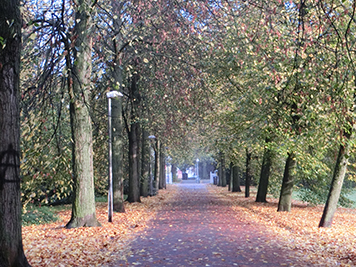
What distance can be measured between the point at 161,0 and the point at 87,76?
2.96 metres

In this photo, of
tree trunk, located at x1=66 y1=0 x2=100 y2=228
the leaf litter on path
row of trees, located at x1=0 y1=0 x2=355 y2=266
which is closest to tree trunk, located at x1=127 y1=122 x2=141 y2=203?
row of trees, located at x1=0 y1=0 x2=355 y2=266

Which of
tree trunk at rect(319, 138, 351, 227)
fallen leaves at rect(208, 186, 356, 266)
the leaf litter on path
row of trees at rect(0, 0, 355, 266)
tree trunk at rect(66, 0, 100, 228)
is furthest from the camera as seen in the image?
tree trunk at rect(319, 138, 351, 227)

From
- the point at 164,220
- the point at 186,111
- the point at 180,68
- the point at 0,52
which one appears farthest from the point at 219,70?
the point at 0,52

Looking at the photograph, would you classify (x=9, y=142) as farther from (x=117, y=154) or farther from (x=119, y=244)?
(x=117, y=154)

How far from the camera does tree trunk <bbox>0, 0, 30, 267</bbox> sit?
5.65 meters

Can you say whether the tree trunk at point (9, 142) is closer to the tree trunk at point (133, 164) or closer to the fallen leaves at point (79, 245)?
the fallen leaves at point (79, 245)

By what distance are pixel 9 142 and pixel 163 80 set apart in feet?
29.4

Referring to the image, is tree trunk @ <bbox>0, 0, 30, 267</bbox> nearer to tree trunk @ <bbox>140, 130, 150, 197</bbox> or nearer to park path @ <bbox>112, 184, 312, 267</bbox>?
park path @ <bbox>112, 184, 312, 267</bbox>

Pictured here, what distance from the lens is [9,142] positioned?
5727 millimetres

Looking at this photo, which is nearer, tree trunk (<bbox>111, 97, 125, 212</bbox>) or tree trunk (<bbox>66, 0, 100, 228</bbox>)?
tree trunk (<bbox>66, 0, 100, 228</bbox>)

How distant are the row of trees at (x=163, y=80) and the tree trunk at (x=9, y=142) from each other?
0.02 meters

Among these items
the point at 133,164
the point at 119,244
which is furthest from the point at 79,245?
the point at 133,164

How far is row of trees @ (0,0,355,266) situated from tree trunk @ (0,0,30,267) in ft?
0.05

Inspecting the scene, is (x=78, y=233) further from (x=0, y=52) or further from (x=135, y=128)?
(x=135, y=128)
